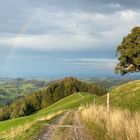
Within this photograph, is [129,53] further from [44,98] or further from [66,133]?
[44,98]

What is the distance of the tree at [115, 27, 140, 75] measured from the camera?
77.6 m

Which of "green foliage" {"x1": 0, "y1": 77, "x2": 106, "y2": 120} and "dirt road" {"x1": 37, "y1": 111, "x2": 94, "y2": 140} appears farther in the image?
"green foliage" {"x1": 0, "y1": 77, "x2": 106, "y2": 120}

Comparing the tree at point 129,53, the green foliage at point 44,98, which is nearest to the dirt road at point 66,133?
the tree at point 129,53

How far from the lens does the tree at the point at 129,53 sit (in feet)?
255

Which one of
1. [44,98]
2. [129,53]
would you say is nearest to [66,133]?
[129,53]

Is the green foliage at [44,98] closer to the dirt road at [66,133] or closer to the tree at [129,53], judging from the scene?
the tree at [129,53]

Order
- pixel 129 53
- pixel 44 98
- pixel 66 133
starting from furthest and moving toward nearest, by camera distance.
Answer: pixel 44 98 → pixel 129 53 → pixel 66 133

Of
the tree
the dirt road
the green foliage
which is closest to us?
the dirt road

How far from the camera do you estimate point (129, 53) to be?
7731 centimetres

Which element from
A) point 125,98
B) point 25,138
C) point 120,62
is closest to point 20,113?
point 120,62

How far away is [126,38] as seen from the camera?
8125 centimetres

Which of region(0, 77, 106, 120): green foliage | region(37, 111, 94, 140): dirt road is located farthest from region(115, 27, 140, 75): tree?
region(0, 77, 106, 120): green foliage

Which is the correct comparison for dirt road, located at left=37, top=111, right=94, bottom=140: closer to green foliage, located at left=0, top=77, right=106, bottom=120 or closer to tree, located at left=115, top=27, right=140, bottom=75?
tree, located at left=115, top=27, right=140, bottom=75

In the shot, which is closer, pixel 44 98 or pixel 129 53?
pixel 129 53
